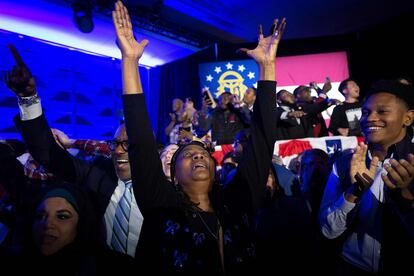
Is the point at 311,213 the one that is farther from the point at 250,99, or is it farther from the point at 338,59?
the point at 338,59

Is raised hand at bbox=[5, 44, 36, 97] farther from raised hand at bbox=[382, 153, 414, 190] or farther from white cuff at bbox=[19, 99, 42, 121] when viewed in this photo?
raised hand at bbox=[382, 153, 414, 190]

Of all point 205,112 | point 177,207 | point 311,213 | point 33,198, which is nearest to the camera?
point 177,207

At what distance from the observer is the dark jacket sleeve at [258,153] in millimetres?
1506

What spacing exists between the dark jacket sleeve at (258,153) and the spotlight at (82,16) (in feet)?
17.9

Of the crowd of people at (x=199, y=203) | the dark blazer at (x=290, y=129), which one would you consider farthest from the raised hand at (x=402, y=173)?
the dark blazer at (x=290, y=129)

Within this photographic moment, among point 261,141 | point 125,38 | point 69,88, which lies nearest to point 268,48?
point 261,141

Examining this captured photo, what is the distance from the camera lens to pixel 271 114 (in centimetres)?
151

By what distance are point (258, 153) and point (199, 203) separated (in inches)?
18.1

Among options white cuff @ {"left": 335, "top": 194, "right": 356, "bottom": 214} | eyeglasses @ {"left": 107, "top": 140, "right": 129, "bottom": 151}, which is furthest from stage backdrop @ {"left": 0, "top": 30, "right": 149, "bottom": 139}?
white cuff @ {"left": 335, "top": 194, "right": 356, "bottom": 214}

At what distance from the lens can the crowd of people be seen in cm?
132

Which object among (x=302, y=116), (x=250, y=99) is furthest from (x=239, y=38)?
(x=302, y=116)

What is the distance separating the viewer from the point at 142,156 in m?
→ 1.31

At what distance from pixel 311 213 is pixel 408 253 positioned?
916 mm

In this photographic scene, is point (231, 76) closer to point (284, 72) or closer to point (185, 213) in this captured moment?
point (284, 72)
